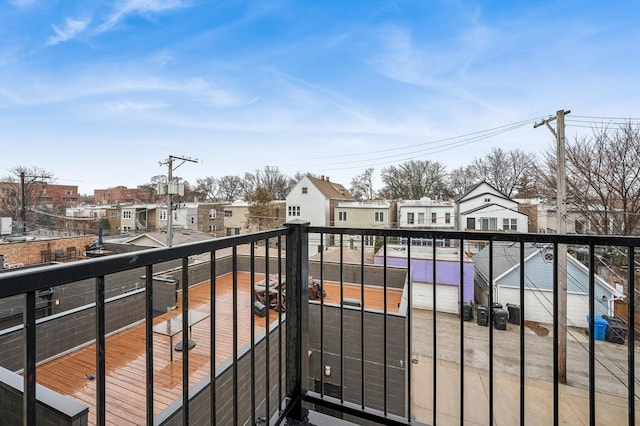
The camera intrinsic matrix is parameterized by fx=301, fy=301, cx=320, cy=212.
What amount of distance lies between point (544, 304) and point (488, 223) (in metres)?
6.07

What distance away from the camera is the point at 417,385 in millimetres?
6461

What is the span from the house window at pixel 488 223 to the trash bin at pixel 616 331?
23.6ft

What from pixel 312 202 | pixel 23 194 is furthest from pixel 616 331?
pixel 23 194

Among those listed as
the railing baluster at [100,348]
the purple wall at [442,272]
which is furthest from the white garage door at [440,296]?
the railing baluster at [100,348]

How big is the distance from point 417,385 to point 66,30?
1167cm

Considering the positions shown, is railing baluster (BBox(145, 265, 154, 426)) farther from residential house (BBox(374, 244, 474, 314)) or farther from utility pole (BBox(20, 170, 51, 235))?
utility pole (BBox(20, 170, 51, 235))

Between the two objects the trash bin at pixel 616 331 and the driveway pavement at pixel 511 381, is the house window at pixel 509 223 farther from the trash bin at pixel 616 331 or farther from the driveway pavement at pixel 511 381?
the trash bin at pixel 616 331

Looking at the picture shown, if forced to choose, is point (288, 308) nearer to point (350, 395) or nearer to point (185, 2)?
point (350, 395)

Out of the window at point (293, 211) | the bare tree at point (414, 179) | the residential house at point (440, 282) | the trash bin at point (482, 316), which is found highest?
the bare tree at point (414, 179)

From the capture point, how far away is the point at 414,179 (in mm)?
23141

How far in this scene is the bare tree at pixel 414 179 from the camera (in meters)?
22.5

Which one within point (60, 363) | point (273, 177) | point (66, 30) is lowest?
point (60, 363)

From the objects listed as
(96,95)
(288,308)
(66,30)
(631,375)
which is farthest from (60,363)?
(96,95)

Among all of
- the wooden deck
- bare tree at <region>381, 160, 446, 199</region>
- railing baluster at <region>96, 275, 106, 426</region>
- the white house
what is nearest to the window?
bare tree at <region>381, 160, 446, 199</region>
